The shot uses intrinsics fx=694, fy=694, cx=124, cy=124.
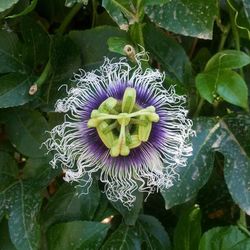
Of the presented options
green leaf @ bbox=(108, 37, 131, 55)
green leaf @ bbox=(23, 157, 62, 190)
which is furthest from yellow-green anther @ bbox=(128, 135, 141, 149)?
green leaf @ bbox=(23, 157, 62, 190)

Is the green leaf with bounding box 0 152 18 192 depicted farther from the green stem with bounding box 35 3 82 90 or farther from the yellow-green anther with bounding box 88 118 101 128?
the yellow-green anther with bounding box 88 118 101 128

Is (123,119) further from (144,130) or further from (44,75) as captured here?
(44,75)

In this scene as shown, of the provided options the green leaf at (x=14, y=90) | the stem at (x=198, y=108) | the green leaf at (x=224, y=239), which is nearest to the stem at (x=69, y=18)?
the green leaf at (x=14, y=90)

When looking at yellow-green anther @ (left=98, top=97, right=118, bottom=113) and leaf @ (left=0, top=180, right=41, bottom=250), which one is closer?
yellow-green anther @ (left=98, top=97, right=118, bottom=113)

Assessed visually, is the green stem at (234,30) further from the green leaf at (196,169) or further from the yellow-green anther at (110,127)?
the yellow-green anther at (110,127)

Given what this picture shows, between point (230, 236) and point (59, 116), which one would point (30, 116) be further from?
point (230, 236)

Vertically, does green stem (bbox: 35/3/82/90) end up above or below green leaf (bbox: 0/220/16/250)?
above

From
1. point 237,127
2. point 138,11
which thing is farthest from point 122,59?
point 237,127

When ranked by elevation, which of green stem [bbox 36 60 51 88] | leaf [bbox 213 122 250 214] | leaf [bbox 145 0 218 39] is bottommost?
leaf [bbox 213 122 250 214]
